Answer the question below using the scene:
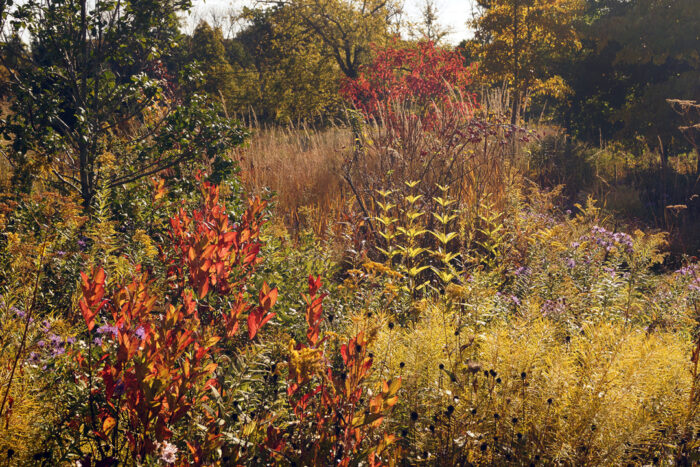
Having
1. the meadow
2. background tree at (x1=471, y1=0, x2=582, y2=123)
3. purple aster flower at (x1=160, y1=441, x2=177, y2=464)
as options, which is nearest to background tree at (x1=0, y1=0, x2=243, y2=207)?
the meadow

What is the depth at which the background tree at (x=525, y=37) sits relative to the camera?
13.1m

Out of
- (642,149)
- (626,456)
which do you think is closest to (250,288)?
(626,456)

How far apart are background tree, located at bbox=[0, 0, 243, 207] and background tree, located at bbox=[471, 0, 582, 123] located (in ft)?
37.5

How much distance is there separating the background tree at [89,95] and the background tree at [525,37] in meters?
11.4

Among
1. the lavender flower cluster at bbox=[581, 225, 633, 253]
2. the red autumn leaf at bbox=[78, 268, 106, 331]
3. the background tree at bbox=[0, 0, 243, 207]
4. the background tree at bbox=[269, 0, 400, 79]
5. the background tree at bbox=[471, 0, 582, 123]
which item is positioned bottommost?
the lavender flower cluster at bbox=[581, 225, 633, 253]

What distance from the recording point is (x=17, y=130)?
3.02 metres

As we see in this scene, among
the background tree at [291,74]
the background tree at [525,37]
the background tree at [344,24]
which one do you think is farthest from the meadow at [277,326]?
the background tree at [344,24]

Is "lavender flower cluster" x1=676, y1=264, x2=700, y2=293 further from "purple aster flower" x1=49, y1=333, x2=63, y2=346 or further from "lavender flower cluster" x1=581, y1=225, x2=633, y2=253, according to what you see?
"purple aster flower" x1=49, y1=333, x2=63, y2=346

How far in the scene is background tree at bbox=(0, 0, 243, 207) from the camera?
→ 307 cm

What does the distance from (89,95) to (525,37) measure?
45.2 feet

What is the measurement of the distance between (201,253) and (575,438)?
1.45 metres

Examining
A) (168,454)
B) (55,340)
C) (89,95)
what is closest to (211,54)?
(89,95)

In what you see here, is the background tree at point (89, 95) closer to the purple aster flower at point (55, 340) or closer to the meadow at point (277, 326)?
the meadow at point (277, 326)

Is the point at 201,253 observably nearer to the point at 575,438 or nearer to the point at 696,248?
the point at 575,438
